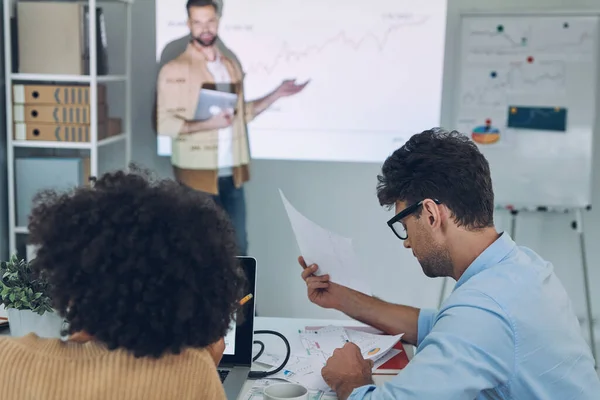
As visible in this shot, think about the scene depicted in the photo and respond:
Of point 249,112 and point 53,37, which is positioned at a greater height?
point 53,37

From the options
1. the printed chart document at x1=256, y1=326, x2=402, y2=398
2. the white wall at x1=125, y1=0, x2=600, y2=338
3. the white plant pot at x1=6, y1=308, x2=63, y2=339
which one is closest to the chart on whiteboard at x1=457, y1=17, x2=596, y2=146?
the white wall at x1=125, y1=0, x2=600, y2=338

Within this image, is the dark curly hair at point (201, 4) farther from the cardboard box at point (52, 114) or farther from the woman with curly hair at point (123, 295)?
the woman with curly hair at point (123, 295)

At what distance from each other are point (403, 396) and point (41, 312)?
0.71 m

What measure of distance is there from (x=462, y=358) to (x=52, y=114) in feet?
7.71

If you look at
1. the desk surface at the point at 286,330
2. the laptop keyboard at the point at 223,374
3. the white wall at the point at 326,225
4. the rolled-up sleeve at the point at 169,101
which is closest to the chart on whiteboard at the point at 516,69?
the white wall at the point at 326,225

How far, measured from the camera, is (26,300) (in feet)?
4.05

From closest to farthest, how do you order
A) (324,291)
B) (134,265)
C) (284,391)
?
1. (134,265)
2. (284,391)
3. (324,291)

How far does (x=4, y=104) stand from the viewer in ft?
10.1

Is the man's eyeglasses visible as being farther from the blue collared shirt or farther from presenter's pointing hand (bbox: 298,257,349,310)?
presenter's pointing hand (bbox: 298,257,349,310)

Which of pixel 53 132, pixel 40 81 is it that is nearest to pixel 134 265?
pixel 53 132

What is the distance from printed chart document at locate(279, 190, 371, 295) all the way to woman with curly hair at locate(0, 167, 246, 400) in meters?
0.62

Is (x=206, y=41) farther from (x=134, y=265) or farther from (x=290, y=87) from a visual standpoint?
(x=134, y=265)

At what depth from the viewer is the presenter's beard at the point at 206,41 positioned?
3.16 m

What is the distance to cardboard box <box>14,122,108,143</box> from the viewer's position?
287 centimetres
